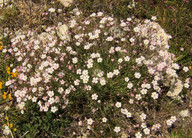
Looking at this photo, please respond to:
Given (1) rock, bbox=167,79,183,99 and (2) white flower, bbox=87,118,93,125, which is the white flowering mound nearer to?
(2) white flower, bbox=87,118,93,125

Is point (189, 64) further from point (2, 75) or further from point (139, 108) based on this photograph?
point (2, 75)

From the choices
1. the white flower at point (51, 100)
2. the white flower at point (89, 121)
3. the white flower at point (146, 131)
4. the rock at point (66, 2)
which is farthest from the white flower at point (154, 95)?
the rock at point (66, 2)

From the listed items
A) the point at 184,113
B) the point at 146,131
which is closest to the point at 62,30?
the point at 146,131

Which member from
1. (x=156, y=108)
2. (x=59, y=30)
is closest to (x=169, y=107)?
(x=156, y=108)

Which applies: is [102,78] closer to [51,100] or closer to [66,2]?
[51,100]

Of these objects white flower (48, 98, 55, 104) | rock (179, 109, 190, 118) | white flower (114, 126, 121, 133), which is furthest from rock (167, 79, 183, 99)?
white flower (48, 98, 55, 104)

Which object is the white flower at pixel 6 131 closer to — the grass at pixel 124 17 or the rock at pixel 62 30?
the grass at pixel 124 17

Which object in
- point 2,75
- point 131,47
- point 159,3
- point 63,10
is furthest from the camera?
point 63,10

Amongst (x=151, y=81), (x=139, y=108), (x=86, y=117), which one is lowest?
(x=86, y=117)
